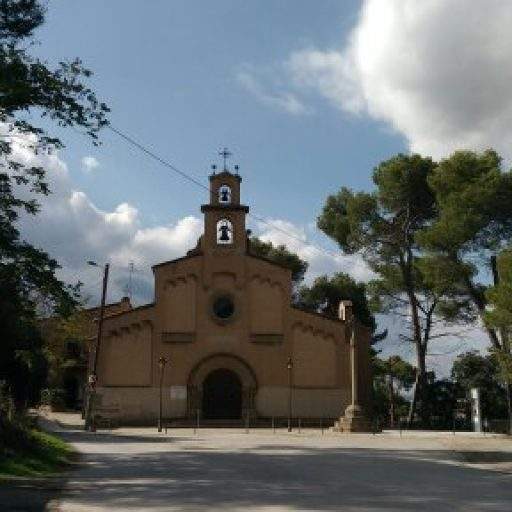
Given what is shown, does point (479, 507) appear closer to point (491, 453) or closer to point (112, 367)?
point (491, 453)

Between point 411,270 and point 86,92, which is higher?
point 411,270

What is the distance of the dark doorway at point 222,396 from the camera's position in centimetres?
3697

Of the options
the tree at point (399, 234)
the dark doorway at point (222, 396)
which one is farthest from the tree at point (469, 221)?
the dark doorway at point (222, 396)

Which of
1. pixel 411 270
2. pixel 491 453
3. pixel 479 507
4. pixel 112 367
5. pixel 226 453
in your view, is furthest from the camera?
pixel 411 270

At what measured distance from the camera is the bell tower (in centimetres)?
3862

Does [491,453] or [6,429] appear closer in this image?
[6,429]

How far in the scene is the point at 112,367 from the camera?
3656 cm

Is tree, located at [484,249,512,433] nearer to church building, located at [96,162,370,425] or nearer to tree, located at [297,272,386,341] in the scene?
church building, located at [96,162,370,425]

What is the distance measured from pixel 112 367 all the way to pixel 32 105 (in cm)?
2482

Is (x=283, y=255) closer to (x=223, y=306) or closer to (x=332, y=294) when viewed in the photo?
(x=332, y=294)

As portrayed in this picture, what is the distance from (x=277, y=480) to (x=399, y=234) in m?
28.5

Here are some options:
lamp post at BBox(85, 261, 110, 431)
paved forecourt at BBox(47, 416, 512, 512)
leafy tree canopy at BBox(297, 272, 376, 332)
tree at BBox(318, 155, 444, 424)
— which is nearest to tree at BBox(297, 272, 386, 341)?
leafy tree canopy at BBox(297, 272, 376, 332)

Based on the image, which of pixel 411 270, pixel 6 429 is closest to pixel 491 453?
pixel 6 429

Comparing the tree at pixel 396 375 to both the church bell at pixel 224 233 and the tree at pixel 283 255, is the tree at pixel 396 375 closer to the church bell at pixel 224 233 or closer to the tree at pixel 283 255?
the tree at pixel 283 255
